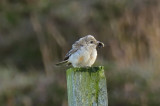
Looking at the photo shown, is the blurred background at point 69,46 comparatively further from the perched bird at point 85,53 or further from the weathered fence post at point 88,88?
the weathered fence post at point 88,88

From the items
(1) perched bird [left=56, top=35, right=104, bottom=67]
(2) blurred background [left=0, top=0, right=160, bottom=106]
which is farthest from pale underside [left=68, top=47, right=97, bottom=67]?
(2) blurred background [left=0, top=0, right=160, bottom=106]

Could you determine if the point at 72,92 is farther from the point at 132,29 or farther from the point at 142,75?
the point at 132,29

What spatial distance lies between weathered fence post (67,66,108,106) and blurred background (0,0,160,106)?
16.5 feet

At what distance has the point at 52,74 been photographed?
8961mm

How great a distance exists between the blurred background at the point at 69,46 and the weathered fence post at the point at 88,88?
502 centimetres

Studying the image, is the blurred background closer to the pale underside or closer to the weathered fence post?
the pale underside

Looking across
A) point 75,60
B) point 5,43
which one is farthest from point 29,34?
point 75,60

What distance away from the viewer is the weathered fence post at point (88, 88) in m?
2.85

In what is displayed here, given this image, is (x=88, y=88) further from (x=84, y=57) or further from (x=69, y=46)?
(x=69, y=46)

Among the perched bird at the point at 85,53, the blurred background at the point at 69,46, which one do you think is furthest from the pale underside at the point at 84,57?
the blurred background at the point at 69,46

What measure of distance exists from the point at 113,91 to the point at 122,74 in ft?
1.20

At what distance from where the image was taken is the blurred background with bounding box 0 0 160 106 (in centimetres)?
827

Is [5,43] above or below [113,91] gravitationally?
above

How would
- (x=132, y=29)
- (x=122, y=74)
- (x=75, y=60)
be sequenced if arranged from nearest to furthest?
(x=75, y=60)
(x=122, y=74)
(x=132, y=29)
